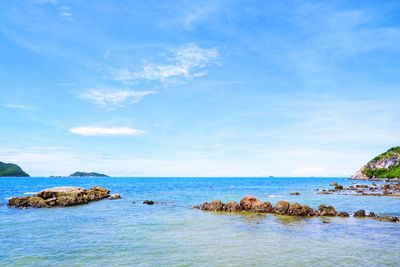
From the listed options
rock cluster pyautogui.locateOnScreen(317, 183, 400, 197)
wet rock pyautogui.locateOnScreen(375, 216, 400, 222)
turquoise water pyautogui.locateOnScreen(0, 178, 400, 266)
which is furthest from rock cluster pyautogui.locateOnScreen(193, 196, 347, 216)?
rock cluster pyautogui.locateOnScreen(317, 183, 400, 197)

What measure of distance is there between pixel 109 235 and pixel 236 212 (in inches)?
1006

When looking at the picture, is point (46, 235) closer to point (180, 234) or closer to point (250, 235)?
point (180, 234)

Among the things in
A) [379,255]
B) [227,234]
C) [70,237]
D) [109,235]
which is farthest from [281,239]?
[70,237]

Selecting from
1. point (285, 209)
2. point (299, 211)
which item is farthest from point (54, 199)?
point (299, 211)

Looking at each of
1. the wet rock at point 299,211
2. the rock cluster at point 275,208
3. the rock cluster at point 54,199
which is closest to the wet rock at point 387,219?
the rock cluster at point 275,208

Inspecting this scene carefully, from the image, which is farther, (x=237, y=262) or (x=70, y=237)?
(x=70, y=237)

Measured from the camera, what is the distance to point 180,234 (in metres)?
36.6

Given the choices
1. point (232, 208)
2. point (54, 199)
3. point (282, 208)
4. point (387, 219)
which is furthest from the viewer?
point (54, 199)

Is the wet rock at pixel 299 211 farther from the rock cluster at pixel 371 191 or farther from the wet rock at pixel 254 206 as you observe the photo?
the rock cluster at pixel 371 191

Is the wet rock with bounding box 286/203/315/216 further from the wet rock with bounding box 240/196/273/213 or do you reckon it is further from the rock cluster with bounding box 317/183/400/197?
the rock cluster with bounding box 317/183/400/197

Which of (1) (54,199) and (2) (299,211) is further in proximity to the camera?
(1) (54,199)

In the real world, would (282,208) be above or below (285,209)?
above

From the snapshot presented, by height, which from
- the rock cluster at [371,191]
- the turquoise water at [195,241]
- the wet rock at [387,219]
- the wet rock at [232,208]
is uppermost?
the rock cluster at [371,191]

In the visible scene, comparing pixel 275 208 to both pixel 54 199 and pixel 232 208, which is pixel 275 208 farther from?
pixel 54 199
